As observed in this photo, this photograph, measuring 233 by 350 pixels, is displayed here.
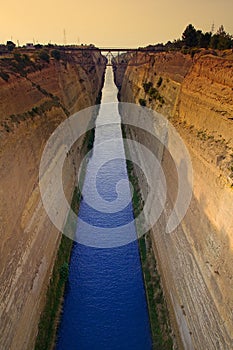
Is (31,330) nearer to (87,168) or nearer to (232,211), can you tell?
(232,211)

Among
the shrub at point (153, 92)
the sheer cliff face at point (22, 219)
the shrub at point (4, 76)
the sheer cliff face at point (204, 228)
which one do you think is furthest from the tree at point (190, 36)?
the shrub at point (4, 76)

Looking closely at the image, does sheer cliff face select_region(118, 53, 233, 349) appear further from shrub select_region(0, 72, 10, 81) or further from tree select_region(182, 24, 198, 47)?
tree select_region(182, 24, 198, 47)

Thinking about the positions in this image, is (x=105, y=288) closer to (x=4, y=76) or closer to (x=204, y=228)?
(x=204, y=228)

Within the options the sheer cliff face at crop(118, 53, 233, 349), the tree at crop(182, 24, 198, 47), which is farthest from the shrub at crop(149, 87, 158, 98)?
the tree at crop(182, 24, 198, 47)

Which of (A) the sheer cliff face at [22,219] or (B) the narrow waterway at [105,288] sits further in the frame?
(B) the narrow waterway at [105,288]

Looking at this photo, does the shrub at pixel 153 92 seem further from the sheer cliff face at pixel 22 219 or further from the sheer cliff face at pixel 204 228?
the sheer cliff face at pixel 22 219

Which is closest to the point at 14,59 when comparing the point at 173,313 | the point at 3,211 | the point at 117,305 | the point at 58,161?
the point at 58,161
